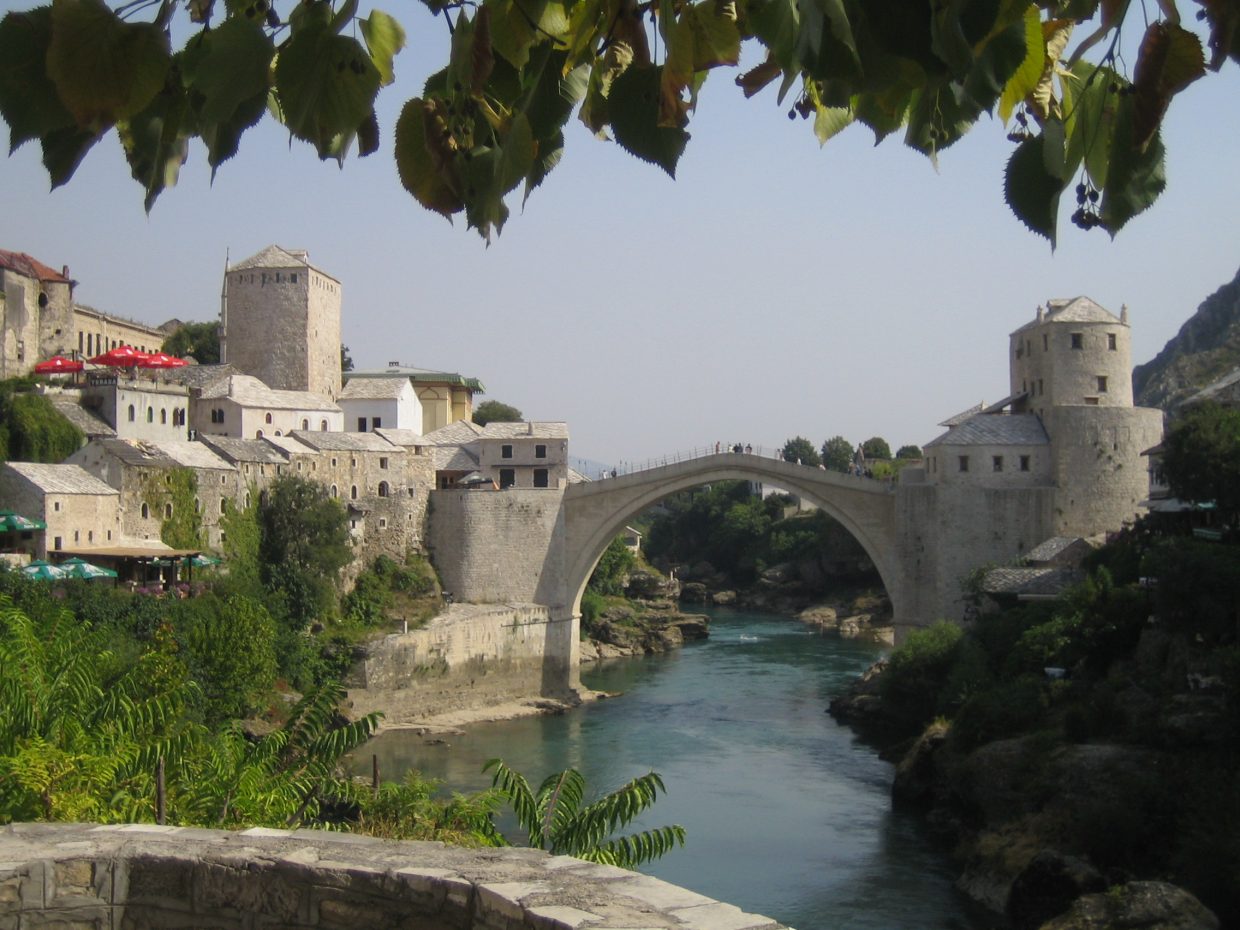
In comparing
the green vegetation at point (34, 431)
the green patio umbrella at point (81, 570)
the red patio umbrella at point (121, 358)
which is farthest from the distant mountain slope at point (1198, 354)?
the green patio umbrella at point (81, 570)

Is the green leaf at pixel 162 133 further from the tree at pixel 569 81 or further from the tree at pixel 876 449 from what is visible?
the tree at pixel 876 449

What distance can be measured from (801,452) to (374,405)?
32558mm

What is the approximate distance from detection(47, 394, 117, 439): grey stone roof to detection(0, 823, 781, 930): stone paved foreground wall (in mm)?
22613

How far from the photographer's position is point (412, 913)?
3604 mm

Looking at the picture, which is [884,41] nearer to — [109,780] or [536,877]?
[536,877]

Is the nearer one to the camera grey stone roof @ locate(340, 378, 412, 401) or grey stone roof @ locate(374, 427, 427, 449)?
grey stone roof @ locate(374, 427, 427, 449)

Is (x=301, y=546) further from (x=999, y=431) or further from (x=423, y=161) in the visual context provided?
(x=423, y=161)

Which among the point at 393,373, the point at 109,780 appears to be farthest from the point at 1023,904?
the point at 393,373

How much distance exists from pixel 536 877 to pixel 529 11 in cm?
249

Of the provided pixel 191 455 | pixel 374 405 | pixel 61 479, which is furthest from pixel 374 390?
pixel 61 479

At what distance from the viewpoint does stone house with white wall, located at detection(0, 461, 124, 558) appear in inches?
875

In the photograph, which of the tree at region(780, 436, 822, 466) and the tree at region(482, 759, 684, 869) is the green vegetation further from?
the tree at region(780, 436, 822, 466)

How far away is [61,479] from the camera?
75.2 ft

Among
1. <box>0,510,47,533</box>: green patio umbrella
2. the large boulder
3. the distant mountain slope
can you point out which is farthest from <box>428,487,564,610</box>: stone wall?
the distant mountain slope
